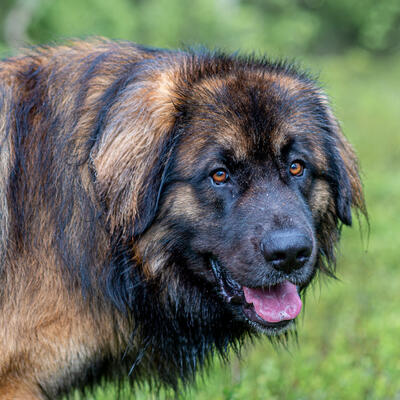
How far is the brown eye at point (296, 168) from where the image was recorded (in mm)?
3322

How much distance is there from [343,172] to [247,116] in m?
0.74

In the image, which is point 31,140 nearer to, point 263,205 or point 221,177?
point 221,177

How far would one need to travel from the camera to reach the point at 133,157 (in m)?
3.14

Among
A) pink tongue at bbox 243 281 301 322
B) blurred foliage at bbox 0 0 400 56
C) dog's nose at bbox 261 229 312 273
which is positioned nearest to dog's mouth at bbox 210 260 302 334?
pink tongue at bbox 243 281 301 322

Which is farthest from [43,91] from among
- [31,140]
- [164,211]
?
[164,211]

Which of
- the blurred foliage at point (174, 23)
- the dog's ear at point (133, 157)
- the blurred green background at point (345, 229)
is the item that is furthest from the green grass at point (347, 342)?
the blurred foliage at point (174, 23)

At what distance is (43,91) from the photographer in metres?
3.31

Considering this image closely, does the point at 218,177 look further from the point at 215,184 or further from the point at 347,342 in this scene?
the point at 347,342

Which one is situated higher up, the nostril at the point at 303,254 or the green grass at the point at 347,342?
the nostril at the point at 303,254

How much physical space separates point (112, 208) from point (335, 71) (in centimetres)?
1907

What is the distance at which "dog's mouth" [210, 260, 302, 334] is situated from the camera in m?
3.19

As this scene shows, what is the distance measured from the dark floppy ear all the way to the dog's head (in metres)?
0.24

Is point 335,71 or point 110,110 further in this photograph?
point 335,71

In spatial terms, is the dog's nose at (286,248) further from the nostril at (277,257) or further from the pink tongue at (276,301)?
the pink tongue at (276,301)
